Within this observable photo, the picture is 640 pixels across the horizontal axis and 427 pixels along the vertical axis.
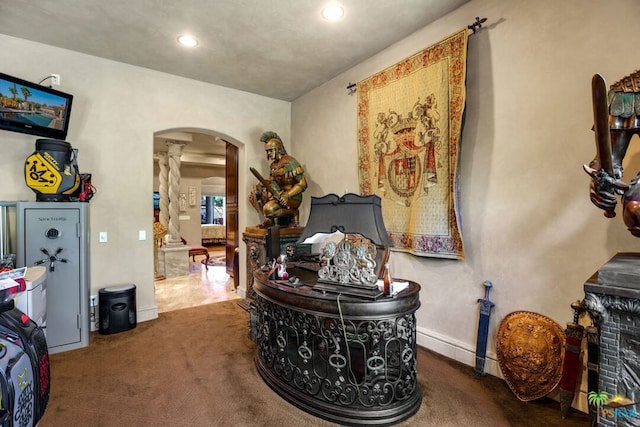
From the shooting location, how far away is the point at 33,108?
303cm

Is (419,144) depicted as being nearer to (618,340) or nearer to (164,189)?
(618,340)

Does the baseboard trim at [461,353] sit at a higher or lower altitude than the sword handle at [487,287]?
lower

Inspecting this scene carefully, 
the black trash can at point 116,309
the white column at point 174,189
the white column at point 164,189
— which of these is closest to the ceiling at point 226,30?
the black trash can at point 116,309

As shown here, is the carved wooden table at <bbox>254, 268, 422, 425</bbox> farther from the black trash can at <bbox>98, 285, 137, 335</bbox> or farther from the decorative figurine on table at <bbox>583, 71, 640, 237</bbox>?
the black trash can at <bbox>98, 285, 137, 335</bbox>

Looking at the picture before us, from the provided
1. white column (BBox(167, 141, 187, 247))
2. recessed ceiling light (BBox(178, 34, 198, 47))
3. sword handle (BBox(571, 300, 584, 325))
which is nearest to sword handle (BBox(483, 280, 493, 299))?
sword handle (BBox(571, 300, 584, 325))

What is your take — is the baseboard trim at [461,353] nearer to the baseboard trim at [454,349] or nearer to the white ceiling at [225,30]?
the baseboard trim at [454,349]

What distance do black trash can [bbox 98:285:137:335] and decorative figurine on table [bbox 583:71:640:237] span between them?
425 centimetres

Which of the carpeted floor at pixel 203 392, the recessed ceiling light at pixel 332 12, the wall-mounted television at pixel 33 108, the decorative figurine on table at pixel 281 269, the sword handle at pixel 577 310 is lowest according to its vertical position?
the carpeted floor at pixel 203 392

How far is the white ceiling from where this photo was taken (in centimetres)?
265

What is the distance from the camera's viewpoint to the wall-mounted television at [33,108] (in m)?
2.87

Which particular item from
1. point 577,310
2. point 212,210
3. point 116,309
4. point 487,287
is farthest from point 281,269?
point 212,210

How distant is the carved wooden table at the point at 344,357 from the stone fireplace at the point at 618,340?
919 millimetres

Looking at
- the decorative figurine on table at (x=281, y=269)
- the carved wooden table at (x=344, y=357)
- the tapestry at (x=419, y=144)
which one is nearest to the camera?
the carved wooden table at (x=344, y=357)

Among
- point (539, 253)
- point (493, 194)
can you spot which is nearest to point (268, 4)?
point (493, 194)
